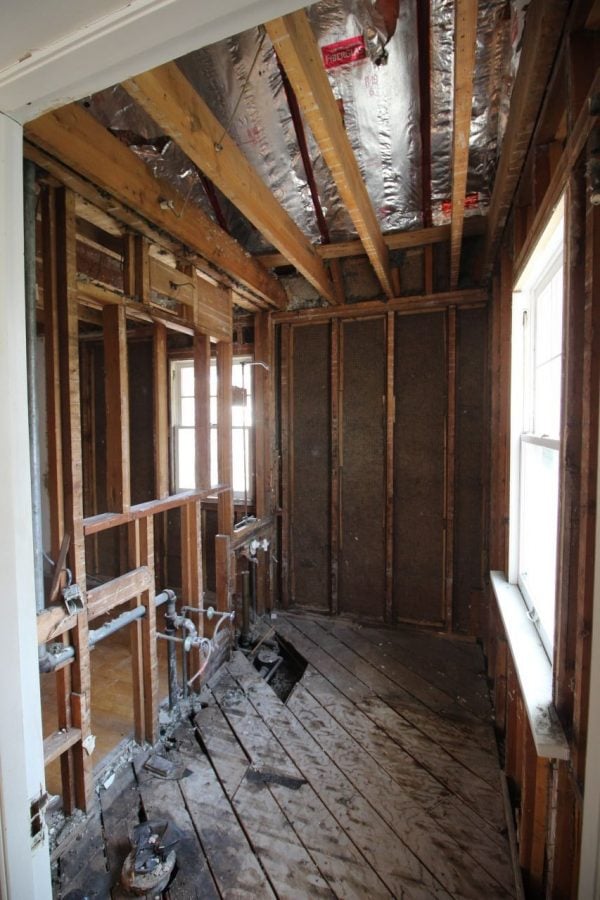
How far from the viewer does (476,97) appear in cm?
165

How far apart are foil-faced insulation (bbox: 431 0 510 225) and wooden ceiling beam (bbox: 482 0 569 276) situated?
0.70 feet

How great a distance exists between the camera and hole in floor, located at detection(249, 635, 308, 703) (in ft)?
8.69

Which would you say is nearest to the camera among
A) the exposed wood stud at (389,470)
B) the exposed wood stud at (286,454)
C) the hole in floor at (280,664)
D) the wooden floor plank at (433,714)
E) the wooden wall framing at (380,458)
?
the wooden floor plank at (433,714)

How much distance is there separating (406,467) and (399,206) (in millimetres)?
1745

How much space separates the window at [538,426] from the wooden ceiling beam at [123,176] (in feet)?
5.10

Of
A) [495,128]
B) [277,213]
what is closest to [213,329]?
[277,213]

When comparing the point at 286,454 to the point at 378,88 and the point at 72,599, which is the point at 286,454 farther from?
the point at 378,88

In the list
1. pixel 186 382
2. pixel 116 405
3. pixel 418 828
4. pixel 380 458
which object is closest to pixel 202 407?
pixel 116 405

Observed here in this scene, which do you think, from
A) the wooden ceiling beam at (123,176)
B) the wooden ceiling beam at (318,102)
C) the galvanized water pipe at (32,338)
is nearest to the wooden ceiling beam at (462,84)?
the wooden ceiling beam at (318,102)

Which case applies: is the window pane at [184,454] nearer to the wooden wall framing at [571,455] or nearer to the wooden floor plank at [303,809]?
the wooden floor plank at [303,809]

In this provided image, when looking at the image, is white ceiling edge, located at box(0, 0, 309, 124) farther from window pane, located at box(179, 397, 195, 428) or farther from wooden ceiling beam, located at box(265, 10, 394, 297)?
window pane, located at box(179, 397, 195, 428)

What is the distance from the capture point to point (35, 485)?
133 centimetres

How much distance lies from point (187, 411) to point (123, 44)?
3.47m

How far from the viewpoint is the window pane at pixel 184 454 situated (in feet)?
12.7
